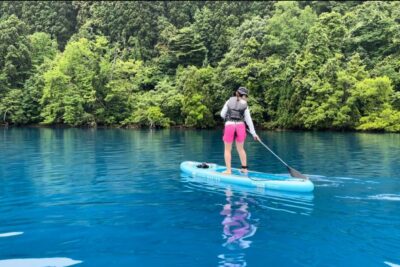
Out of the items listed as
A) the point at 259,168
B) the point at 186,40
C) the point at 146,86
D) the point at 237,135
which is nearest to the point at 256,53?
the point at 186,40

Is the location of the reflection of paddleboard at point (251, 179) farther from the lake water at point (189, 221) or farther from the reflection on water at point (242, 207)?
the lake water at point (189, 221)

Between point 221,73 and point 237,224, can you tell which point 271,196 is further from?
point 221,73

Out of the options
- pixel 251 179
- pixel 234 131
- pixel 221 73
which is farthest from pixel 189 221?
pixel 221 73

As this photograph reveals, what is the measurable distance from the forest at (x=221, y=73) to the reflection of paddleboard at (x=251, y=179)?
94.2ft

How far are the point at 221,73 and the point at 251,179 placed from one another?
38062 mm

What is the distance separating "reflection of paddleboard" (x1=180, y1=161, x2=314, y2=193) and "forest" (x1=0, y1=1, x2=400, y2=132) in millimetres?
28725

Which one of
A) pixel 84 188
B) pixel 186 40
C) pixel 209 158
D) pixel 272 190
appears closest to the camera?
pixel 272 190

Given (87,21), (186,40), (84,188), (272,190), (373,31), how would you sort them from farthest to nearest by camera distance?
(87,21) < (186,40) < (373,31) < (84,188) < (272,190)

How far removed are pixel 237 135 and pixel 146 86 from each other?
48126 mm

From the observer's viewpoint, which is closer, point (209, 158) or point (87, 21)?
point (209, 158)

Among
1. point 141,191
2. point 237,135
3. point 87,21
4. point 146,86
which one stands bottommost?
point 141,191

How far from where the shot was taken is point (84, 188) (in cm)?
1084

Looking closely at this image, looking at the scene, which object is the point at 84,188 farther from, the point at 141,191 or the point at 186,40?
the point at 186,40

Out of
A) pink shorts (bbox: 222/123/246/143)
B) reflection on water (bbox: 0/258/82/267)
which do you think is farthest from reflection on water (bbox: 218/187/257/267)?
pink shorts (bbox: 222/123/246/143)
